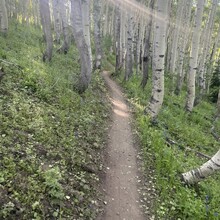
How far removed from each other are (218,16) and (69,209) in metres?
29.0

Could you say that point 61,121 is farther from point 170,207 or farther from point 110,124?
point 170,207

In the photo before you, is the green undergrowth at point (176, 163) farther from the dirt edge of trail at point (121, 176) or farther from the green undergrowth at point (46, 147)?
the green undergrowth at point (46, 147)

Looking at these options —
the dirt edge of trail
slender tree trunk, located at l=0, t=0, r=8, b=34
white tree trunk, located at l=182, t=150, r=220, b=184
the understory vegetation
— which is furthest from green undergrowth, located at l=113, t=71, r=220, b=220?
slender tree trunk, located at l=0, t=0, r=8, b=34

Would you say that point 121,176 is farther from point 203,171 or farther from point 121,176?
point 203,171

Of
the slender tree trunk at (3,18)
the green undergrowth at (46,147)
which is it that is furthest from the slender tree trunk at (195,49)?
the slender tree trunk at (3,18)

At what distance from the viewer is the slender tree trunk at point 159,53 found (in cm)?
745

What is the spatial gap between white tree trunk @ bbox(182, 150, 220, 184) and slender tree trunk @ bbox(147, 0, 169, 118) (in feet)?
11.2

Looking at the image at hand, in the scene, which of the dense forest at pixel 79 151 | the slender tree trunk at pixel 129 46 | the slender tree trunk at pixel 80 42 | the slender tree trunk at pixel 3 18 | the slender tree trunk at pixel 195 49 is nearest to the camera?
the dense forest at pixel 79 151

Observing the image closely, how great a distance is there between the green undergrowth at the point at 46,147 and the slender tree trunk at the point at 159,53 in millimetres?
1820

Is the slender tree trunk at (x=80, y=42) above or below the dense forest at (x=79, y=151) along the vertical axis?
above

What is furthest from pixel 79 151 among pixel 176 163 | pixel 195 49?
pixel 195 49

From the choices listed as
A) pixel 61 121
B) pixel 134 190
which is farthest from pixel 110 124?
pixel 134 190

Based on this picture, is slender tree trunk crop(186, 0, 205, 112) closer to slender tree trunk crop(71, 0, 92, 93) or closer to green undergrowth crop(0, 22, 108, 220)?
slender tree trunk crop(71, 0, 92, 93)

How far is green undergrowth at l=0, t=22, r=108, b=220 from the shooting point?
11.5 feet
